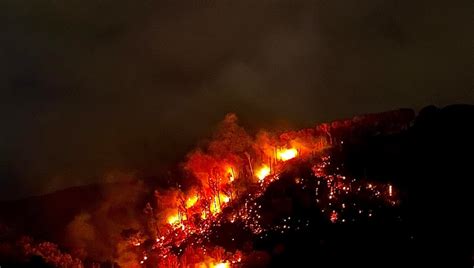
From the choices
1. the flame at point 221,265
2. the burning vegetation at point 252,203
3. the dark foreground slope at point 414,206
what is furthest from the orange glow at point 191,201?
the flame at point 221,265

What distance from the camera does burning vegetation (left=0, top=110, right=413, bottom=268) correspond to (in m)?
37.7

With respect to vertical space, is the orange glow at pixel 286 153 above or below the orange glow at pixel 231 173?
above

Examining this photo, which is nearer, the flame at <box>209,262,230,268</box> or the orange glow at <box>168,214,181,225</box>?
the flame at <box>209,262,230,268</box>

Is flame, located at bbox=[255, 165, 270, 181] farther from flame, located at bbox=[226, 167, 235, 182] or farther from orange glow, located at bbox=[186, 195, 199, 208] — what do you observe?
orange glow, located at bbox=[186, 195, 199, 208]

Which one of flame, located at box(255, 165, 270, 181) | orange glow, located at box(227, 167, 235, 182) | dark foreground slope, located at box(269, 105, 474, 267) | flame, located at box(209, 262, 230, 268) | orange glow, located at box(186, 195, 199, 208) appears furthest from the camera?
orange glow, located at box(227, 167, 235, 182)

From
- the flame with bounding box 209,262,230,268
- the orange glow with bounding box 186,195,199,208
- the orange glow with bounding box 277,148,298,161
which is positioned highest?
the orange glow with bounding box 277,148,298,161

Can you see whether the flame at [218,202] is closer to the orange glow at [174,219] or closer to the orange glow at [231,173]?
the orange glow at [231,173]

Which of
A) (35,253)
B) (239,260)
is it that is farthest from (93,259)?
(239,260)

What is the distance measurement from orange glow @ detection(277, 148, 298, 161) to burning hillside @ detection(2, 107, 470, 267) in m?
0.09

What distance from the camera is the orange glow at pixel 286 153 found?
5038 cm

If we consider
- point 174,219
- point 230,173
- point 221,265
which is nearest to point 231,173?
point 230,173

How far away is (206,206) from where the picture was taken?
46719 millimetres

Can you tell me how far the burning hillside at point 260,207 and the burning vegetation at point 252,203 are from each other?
7 cm

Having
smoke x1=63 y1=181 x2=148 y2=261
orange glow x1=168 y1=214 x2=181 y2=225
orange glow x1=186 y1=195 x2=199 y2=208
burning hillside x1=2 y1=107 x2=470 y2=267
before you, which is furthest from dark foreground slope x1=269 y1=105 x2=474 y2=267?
smoke x1=63 y1=181 x2=148 y2=261
